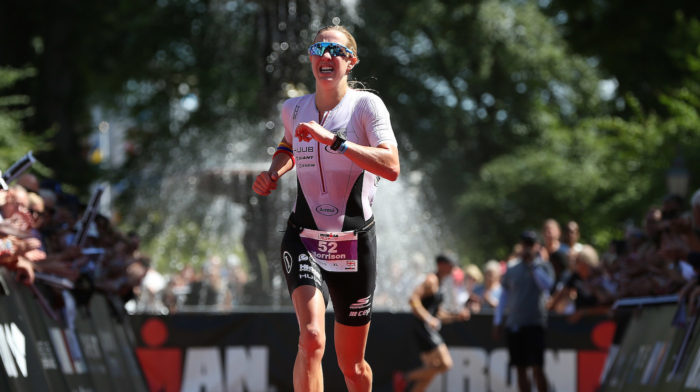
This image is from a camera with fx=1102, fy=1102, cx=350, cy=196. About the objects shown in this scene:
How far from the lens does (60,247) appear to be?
9.73m

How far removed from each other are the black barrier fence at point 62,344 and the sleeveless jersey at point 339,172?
1.91 meters

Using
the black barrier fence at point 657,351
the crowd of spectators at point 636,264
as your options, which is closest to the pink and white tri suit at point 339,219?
the black barrier fence at point 657,351

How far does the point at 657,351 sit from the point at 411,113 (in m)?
25.3

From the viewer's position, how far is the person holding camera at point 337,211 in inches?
236

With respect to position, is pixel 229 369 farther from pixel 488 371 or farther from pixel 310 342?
pixel 310 342

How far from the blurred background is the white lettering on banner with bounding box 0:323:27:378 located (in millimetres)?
12364

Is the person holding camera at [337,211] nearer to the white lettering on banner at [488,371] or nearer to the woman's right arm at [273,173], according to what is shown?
the woman's right arm at [273,173]

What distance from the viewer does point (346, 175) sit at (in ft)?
19.8

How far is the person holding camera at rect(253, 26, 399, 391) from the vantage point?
5.99m

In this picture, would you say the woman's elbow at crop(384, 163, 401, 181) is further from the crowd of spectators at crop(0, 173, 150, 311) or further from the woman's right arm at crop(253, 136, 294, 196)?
the crowd of spectators at crop(0, 173, 150, 311)

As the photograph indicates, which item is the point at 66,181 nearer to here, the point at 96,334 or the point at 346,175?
the point at 96,334

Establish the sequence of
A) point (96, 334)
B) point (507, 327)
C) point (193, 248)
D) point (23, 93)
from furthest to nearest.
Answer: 1. point (193, 248)
2. point (23, 93)
3. point (507, 327)
4. point (96, 334)

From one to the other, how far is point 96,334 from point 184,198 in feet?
43.3

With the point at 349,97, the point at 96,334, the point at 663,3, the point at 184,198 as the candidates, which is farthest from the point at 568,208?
the point at 349,97
